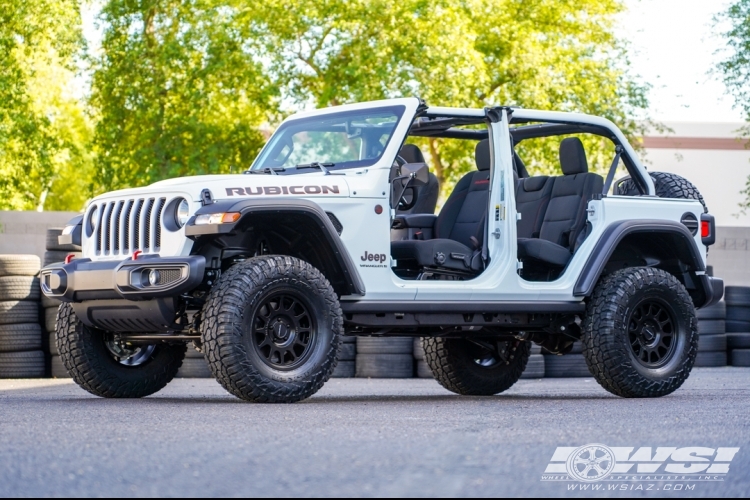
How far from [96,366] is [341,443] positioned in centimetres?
415

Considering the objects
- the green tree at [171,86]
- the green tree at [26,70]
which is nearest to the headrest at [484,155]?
the green tree at [171,86]

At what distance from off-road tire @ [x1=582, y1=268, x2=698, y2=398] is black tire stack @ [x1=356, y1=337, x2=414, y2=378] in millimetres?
4349

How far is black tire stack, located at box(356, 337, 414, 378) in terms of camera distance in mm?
14219

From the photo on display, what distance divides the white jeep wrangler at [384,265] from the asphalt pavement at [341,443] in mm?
446

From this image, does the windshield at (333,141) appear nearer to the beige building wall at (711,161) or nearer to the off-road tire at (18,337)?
the off-road tire at (18,337)

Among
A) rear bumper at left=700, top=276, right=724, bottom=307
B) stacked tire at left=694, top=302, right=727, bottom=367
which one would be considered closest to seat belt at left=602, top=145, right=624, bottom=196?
rear bumper at left=700, top=276, right=724, bottom=307

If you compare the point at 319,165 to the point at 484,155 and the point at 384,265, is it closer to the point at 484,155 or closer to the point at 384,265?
the point at 384,265

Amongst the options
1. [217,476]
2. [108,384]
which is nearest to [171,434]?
[217,476]

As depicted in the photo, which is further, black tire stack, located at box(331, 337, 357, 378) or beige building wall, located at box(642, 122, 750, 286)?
beige building wall, located at box(642, 122, 750, 286)

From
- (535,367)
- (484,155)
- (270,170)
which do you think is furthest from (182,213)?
(535,367)

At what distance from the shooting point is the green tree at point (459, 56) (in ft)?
91.7

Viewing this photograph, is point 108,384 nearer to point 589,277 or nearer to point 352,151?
point 352,151

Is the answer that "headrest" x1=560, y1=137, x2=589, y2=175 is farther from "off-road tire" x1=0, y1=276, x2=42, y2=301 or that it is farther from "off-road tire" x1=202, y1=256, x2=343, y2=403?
"off-road tire" x1=0, y1=276, x2=42, y2=301

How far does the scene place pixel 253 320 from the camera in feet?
27.7
